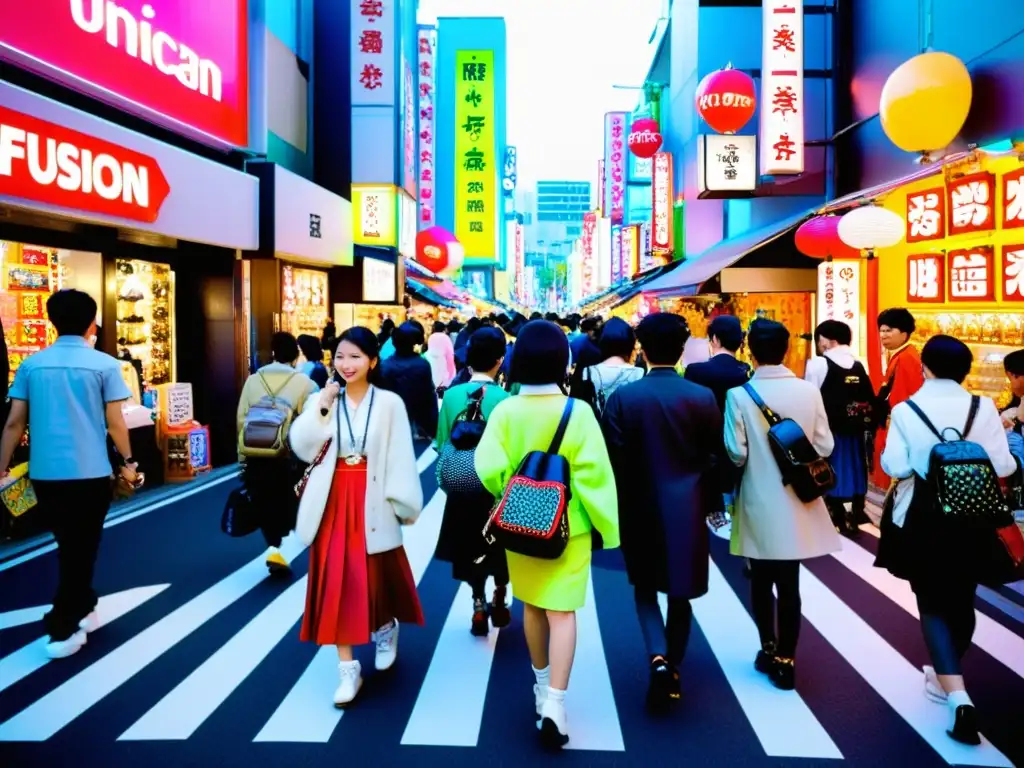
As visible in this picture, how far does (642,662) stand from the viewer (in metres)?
4.32

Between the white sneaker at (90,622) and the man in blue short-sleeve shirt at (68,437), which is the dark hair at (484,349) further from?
the white sneaker at (90,622)

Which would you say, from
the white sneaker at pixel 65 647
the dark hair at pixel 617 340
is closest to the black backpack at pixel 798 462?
the dark hair at pixel 617 340

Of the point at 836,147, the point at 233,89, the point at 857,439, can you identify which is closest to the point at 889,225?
the point at 857,439

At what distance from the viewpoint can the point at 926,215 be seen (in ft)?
28.8

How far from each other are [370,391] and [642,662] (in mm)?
2118

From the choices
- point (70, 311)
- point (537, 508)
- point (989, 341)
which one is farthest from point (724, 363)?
point (989, 341)

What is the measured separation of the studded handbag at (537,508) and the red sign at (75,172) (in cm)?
519

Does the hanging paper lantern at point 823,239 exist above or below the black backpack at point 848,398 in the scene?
above

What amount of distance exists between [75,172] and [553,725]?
635 centimetres

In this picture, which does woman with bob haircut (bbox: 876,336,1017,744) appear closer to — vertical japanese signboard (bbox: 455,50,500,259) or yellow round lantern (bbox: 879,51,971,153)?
yellow round lantern (bbox: 879,51,971,153)

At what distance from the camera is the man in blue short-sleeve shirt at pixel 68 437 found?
173 inches

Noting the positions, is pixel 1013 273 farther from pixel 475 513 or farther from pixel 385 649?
pixel 385 649

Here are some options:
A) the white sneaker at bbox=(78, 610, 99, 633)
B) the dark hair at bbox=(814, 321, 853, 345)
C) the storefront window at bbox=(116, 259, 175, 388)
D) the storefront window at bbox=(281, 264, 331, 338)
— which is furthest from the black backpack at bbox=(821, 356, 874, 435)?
the storefront window at bbox=(281, 264, 331, 338)

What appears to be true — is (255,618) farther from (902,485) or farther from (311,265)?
(311,265)
